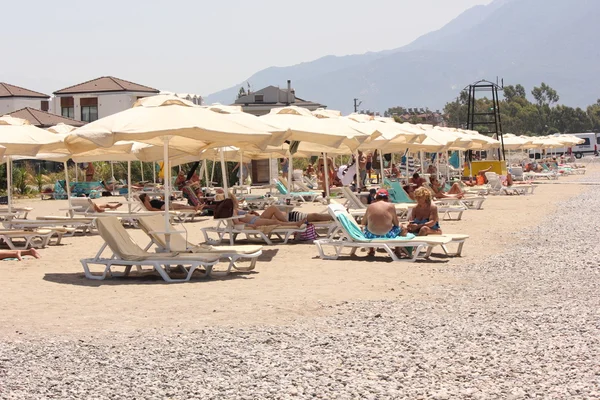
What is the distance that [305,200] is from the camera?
2725 cm

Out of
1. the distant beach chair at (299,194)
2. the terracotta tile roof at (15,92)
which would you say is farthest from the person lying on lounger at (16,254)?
the terracotta tile roof at (15,92)

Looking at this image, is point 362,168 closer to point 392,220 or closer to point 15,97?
point 392,220

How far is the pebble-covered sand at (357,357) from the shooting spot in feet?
18.0

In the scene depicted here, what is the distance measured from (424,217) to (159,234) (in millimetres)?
3684

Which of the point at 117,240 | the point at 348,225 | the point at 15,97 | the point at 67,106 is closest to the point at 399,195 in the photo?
the point at 348,225

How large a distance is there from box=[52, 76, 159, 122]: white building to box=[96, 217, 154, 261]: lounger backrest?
6048 cm

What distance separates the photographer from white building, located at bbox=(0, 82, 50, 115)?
2746 inches

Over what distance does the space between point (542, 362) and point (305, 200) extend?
21309 millimetres

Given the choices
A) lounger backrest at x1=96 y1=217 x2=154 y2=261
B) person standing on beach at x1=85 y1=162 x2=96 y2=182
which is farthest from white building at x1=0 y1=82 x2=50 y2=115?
lounger backrest at x1=96 y1=217 x2=154 y2=261

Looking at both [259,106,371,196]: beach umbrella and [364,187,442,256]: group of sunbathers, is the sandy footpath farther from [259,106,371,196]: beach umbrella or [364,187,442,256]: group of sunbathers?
[259,106,371,196]: beach umbrella

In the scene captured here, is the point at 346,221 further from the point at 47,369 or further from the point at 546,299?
the point at 47,369

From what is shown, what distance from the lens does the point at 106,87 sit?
7044 centimetres

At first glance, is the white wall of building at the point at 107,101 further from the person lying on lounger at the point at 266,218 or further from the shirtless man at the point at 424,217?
the shirtless man at the point at 424,217

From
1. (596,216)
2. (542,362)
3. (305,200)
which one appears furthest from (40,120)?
(542,362)
